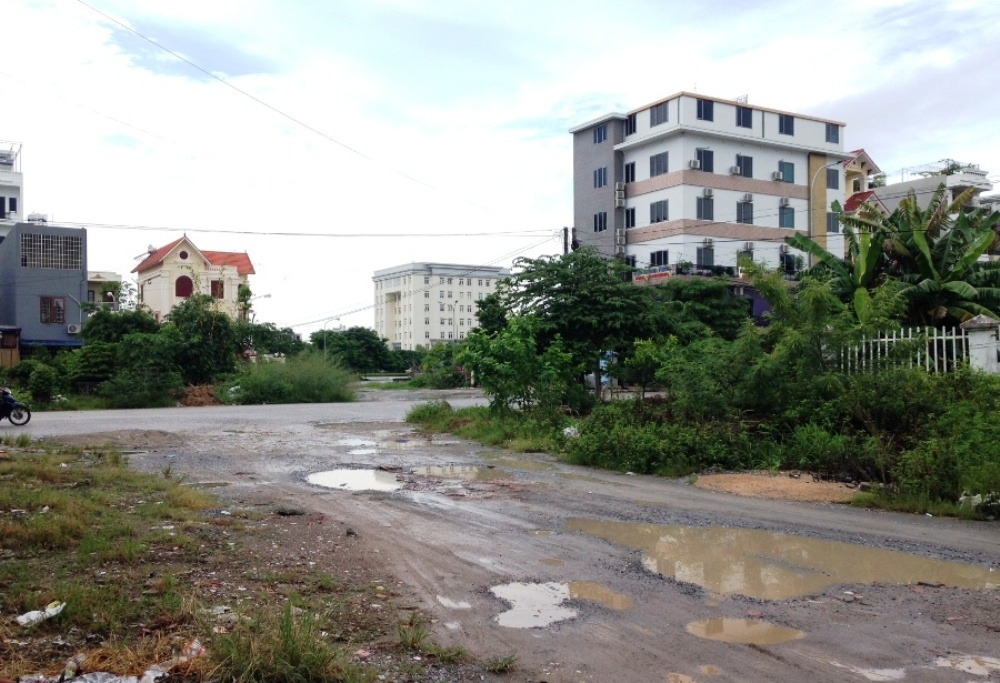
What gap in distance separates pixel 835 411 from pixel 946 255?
876 centimetres

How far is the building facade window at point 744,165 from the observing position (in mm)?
50906

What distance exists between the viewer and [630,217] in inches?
2056

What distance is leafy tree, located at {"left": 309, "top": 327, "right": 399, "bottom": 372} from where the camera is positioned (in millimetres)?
80250

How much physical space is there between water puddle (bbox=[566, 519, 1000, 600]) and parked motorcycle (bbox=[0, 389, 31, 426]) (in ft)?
66.2

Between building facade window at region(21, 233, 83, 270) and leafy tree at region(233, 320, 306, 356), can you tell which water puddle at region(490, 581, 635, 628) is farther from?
building facade window at region(21, 233, 83, 270)

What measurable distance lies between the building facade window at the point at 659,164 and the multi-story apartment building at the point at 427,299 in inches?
2764

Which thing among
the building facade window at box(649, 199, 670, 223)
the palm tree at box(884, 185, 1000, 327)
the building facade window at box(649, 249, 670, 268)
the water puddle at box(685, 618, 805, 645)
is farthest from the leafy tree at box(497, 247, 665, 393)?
the building facade window at box(649, 199, 670, 223)

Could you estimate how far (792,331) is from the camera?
43.5 ft

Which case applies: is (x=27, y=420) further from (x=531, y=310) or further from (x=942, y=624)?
(x=942, y=624)

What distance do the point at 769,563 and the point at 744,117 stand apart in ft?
158

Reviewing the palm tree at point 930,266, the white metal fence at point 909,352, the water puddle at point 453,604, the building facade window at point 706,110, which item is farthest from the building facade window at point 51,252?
the water puddle at point 453,604

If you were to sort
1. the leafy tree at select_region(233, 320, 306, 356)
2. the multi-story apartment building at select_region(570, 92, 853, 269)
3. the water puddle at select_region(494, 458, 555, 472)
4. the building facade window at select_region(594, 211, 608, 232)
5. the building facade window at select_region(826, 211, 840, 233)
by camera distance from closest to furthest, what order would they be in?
the water puddle at select_region(494, 458, 555, 472) < the leafy tree at select_region(233, 320, 306, 356) < the multi-story apartment building at select_region(570, 92, 853, 269) < the building facade window at select_region(594, 211, 608, 232) < the building facade window at select_region(826, 211, 840, 233)

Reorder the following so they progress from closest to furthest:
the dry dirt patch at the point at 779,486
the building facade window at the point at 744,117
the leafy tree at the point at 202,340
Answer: the dry dirt patch at the point at 779,486
the leafy tree at the point at 202,340
the building facade window at the point at 744,117

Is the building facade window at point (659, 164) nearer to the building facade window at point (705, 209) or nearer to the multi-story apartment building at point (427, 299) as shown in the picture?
the building facade window at point (705, 209)
